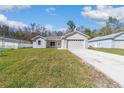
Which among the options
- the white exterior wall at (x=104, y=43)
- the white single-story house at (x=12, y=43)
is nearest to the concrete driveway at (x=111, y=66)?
the white single-story house at (x=12, y=43)

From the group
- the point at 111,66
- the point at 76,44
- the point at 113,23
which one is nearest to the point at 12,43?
the point at 76,44

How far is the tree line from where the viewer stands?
4767cm

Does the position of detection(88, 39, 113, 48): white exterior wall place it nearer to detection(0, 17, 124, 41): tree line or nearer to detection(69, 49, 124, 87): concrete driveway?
detection(0, 17, 124, 41): tree line

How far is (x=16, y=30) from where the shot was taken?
170 ft

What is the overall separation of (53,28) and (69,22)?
6871 mm

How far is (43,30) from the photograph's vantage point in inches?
1977

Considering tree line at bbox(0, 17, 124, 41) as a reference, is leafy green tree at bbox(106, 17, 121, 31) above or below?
above

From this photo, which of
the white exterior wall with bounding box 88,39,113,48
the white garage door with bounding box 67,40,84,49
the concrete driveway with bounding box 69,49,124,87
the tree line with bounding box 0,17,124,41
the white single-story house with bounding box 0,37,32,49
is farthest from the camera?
the tree line with bounding box 0,17,124,41

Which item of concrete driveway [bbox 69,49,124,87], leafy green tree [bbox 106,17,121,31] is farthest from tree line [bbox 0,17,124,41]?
concrete driveway [bbox 69,49,124,87]

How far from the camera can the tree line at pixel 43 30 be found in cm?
4767

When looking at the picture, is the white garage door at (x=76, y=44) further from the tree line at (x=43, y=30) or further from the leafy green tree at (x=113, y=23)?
the leafy green tree at (x=113, y=23)
